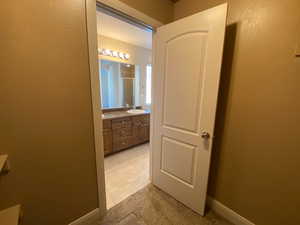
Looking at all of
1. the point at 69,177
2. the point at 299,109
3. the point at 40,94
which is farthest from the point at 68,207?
the point at 299,109

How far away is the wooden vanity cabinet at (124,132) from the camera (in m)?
2.59

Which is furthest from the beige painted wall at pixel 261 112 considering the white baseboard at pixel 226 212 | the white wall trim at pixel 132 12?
the white wall trim at pixel 132 12

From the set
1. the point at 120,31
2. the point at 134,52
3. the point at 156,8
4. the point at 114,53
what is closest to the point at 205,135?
the point at 156,8

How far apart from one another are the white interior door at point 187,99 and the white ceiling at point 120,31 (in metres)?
0.71

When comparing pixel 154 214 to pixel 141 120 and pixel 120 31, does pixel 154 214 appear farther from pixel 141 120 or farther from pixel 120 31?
pixel 120 31

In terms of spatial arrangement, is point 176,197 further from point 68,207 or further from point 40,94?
point 40,94

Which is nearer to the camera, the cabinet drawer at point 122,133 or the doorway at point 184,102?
the doorway at point 184,102

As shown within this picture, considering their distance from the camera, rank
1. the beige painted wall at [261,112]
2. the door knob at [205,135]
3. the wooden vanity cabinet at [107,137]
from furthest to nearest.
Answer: the wooden vanity cabinet at [107,137] → the door knob at [205,135] → the beige painted wall at [261,112]

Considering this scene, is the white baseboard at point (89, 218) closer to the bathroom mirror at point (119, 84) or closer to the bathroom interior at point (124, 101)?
the bathroom interior at point (124, 101)

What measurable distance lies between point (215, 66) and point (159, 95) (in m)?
0.68

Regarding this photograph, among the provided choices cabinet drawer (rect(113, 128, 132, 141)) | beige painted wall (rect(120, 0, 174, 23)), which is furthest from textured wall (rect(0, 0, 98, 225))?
cabinet drawer (rect(113, 128, 132, 141))

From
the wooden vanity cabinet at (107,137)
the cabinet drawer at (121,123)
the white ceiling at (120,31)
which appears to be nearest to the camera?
the white ceiling at (120,31)

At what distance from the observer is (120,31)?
97.9 inches

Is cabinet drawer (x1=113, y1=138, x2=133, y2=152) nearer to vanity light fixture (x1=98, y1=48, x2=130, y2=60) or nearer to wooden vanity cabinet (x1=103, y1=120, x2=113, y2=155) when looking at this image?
wooden vanity cabinet (x1=103, y1=120, x2=113, y2=155)
